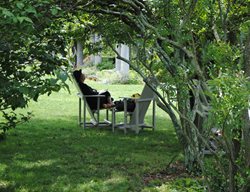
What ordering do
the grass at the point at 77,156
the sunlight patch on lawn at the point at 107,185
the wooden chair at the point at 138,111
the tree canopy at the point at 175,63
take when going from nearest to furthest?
the tree canopy at the point at 175,63 < the sunlight patch on lawn at the point at 107,185 < the grass at the point at 77,156 < the wooden chair at the point at 138,111

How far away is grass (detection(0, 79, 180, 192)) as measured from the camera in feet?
18.3

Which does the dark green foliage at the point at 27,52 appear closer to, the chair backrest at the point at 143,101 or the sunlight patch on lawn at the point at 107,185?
the sunlight patch on lawn at the point at 107,185

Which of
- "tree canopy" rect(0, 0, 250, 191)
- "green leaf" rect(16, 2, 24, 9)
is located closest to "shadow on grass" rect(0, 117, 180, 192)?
"tree canopy" rect(0, 0, 250, 191)

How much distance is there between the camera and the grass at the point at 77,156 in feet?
18.3

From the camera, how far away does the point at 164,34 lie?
370cm

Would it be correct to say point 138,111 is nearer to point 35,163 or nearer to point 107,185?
point 35,163

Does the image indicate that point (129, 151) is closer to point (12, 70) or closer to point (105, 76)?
point (12, 70)

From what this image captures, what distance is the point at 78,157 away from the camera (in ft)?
23.0

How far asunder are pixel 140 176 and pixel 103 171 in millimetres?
514

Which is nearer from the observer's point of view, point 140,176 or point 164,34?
point 164,34

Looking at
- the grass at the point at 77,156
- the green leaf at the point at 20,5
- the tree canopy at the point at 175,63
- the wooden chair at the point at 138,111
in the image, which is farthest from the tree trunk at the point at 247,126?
the wooden chair at the point at 138,111

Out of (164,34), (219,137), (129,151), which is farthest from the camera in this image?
(129,151)

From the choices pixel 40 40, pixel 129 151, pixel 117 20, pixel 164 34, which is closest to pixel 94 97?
pixel 129 151

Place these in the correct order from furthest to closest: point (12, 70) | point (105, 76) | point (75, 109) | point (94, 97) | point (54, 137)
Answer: point (105, 76) → point (75, 109) → point (94, 97) → point (54, 137) → point (12, 70)
